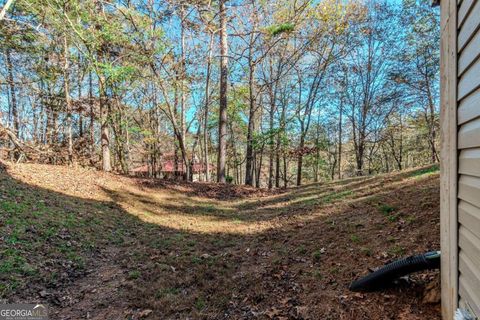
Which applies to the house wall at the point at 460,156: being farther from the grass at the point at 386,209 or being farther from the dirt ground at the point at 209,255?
the grass at the point at 386,209

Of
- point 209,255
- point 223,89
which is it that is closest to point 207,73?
point 223,89

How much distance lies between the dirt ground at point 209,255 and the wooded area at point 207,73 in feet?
15.6

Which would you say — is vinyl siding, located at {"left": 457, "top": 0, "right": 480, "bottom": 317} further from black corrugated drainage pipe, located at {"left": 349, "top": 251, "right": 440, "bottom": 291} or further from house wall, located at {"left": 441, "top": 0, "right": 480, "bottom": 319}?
black corrugated drainage pipe, located at {"left": 349, "top": 251, "right": 440, "bottom": 291}

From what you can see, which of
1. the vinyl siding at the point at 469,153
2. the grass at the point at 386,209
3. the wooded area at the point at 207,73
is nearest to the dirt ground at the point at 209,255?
the grass at the point at 386,209

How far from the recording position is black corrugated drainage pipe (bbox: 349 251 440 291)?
2.49m

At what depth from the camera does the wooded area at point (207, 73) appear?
32.1 ft

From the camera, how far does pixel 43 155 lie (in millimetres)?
10148

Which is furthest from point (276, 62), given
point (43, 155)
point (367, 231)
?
point (367, 231)

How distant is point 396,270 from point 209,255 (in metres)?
3.17

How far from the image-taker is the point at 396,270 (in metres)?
2.65

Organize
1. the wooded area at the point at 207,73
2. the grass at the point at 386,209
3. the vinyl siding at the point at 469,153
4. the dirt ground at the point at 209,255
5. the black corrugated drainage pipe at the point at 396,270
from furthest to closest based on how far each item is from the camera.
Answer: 1. the wooded area at the point at 207,73
2. the grass at the point at 386,209
3. the dirt ground at the point at 209,255
4. the black corrugated drainage pipe at the point at 396,270
5. the vinyl siding at the point at 469,153

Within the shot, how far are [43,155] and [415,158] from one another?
84.8 ft

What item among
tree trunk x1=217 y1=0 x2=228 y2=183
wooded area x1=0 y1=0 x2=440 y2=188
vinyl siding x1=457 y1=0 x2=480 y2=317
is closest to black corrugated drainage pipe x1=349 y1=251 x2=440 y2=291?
vinyl siding x1=457 y1=0 x2=480 y2=317

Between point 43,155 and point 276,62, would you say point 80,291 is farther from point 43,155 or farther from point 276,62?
point 276,62
